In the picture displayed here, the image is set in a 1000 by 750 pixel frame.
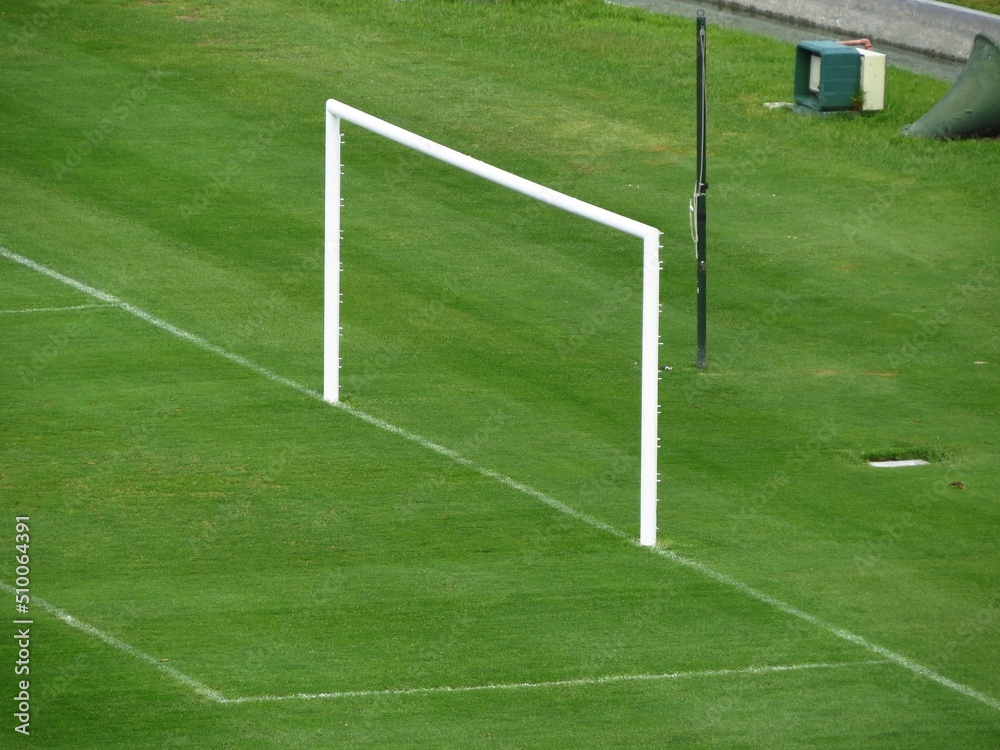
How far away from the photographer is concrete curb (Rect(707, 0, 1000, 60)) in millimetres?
23328

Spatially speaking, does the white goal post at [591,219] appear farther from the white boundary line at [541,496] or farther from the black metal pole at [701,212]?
the black metal pole at [701,212]

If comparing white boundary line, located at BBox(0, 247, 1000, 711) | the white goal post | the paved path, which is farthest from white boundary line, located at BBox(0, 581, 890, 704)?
the paved path

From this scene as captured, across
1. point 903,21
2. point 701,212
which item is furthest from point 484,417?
point 903,21

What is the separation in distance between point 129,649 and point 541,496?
10.2 feet

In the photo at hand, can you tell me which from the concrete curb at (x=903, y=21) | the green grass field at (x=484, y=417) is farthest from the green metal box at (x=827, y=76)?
the concrete curb at (x=903, y=21)

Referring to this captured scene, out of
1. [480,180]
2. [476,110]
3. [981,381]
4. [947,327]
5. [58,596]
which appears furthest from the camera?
[476,110]

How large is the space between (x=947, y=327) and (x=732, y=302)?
1767 mm

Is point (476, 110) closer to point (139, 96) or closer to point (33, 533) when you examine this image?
point (139, 96)

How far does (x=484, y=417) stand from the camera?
42.9ft

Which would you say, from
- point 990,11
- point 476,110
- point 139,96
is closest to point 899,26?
point 990,11

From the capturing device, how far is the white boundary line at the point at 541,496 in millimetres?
9609

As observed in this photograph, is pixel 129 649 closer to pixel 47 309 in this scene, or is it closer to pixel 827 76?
pixel 47 309

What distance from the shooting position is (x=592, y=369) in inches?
553

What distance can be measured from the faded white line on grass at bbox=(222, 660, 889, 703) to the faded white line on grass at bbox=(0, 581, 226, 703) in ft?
0.45
